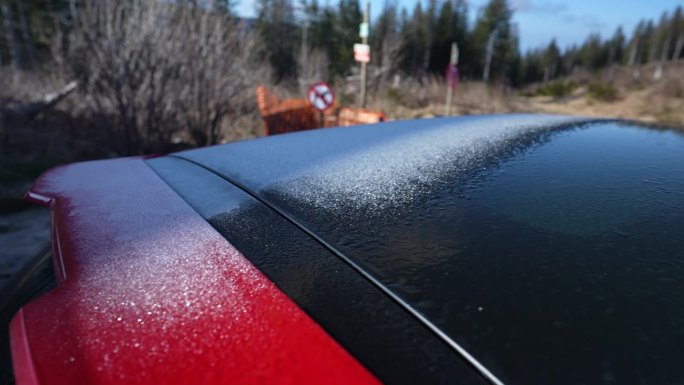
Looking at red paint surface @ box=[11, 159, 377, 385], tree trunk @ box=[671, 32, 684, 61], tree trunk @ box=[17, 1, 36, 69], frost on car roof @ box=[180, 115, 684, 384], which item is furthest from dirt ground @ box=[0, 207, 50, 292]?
tree trunk @ box=[671, 32, 684, 61]

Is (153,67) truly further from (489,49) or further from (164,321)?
(489,49)

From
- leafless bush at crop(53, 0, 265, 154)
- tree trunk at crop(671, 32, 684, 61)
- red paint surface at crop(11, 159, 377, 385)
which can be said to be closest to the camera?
red paint surface at crop(11, 159, 377, 385)

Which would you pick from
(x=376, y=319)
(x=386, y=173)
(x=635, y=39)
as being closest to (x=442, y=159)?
(x=386, y=173)

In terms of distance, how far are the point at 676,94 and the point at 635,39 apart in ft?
194

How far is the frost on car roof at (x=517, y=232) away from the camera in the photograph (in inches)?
22.9

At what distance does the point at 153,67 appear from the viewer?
20.3 ft

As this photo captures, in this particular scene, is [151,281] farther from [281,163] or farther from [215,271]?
[281,163]

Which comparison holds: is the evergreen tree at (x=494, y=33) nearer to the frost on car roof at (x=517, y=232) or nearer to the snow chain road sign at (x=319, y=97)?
the snow chain road sign at (x=319, y=97)

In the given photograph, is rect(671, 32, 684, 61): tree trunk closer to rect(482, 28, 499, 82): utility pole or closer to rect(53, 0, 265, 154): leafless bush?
rect(482, 28, 499, 82): utility pole

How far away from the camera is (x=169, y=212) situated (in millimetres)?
1026

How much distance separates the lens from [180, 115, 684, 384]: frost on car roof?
0.58 metres

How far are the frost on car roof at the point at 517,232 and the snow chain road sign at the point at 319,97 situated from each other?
21.2 feet

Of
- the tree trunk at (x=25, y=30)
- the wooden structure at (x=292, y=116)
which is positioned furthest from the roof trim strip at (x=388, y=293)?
the tree trunk at (x=25, y=30)

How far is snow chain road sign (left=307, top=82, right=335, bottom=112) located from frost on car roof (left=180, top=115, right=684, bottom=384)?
21.2 ft
